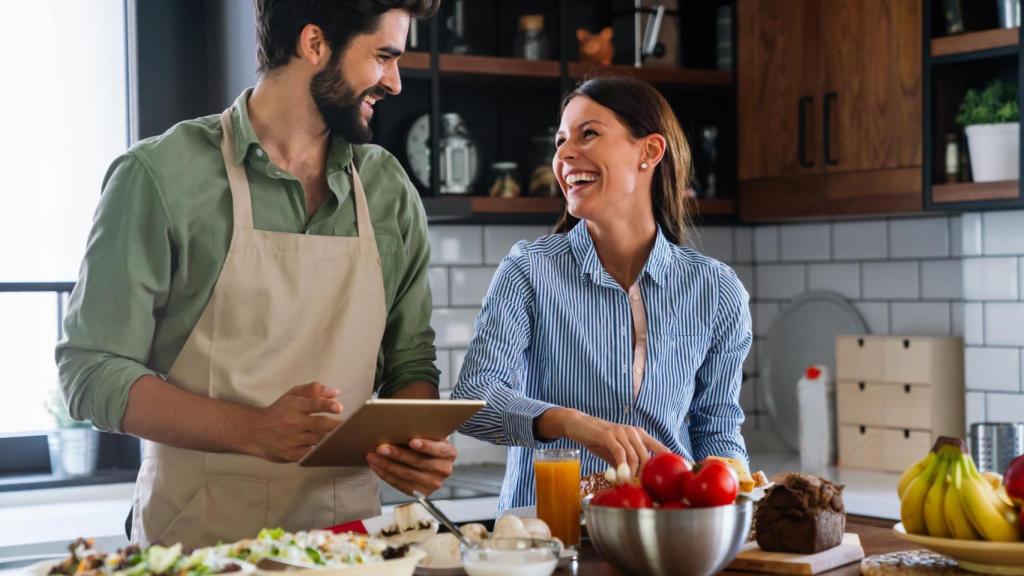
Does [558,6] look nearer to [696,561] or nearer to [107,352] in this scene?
[107,352]

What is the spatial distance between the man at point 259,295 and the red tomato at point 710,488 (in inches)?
19.0

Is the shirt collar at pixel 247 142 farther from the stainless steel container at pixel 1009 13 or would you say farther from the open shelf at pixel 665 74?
the stainless steel container at pixel 1009 13

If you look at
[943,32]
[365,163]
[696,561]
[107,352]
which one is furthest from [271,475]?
[943,32]

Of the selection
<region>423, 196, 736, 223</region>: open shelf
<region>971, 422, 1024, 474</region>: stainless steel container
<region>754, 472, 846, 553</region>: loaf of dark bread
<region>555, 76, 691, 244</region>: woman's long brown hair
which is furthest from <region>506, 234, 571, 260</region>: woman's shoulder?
<region>971, 422, 1024, 474</region>: stainless steel container

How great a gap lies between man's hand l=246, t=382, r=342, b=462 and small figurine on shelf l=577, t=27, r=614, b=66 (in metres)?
2.51

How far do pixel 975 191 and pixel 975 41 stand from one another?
0.44m

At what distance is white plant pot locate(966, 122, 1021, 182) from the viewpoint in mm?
3730

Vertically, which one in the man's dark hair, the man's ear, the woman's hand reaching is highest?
the man's dark hair

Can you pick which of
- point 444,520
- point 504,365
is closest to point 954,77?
point 504,365

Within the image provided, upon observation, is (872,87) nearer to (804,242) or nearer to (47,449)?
(804,242)

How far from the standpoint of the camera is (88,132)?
12.8ft

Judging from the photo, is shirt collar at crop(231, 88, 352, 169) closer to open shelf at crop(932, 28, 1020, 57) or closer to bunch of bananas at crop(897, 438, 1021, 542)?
bunch of bananas at crop(897, 438, 1021, 542)

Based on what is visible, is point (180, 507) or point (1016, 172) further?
point (1016, 172)

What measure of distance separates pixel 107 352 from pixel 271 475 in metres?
0.36
